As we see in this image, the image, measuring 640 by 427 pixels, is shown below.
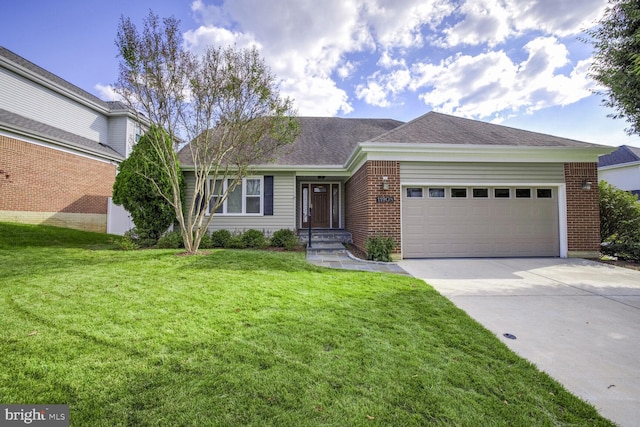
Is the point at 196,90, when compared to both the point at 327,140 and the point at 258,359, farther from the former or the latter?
the point at 258,359

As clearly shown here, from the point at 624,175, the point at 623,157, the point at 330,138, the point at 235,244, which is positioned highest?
the point at 623,157

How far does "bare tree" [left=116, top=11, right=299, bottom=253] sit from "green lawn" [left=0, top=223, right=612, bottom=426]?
4079 mm

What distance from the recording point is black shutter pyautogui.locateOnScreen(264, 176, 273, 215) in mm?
10672

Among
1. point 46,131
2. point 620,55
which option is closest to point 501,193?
point 620,55

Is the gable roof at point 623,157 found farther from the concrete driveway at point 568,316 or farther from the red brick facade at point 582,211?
the concrete driveway at point 568,316

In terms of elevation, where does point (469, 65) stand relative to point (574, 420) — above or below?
above

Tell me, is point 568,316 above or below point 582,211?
below

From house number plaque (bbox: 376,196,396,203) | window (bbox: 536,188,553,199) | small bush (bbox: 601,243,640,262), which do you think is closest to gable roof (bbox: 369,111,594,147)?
window (bbox: 536,188,553,199)

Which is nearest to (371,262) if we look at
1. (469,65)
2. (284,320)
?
(284,320)

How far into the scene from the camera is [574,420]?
73.3 inches

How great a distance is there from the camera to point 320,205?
12.3 meters

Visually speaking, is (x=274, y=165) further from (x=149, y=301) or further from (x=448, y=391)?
(x=448, y=391)

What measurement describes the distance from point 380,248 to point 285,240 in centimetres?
328

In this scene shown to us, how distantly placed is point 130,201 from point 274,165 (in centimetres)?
487
